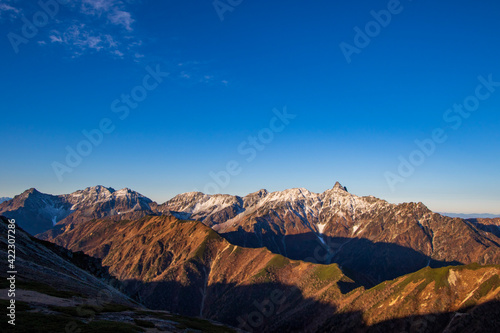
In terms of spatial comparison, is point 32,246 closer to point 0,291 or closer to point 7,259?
point 7,259

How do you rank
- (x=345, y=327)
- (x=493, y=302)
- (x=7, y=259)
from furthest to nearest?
1. (x=345, y=327)
2. (x=493, y=302)
3. (x=7, y=259)

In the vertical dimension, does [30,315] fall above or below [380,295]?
above

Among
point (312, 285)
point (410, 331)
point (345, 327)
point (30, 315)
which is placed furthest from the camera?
point (312, 285)

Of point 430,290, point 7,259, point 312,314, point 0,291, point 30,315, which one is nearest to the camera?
point 30,315

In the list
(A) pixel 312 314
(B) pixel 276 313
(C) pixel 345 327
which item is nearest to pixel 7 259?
(C) pixel 345 327

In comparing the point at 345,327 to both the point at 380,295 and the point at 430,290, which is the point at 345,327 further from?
the point at 430,290

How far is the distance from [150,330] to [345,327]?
121m

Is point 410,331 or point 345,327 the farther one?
point 345,327

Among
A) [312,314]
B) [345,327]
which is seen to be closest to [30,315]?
[345,327]

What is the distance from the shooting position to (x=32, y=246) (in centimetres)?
11556

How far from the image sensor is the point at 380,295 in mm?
142500

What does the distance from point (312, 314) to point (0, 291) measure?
16020 cm

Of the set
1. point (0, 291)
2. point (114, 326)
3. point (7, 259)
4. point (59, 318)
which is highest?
point (7, 259)

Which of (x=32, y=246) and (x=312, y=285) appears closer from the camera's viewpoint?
(x=32, y=246)
